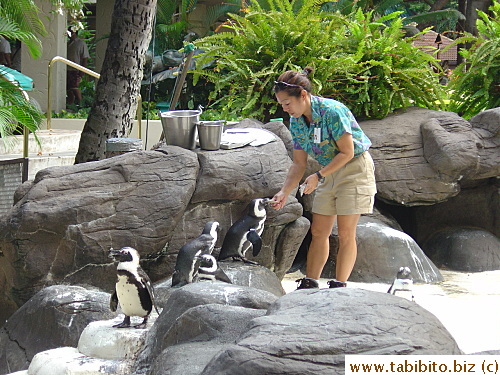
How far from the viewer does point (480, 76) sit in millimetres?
10922

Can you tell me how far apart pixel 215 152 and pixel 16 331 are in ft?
8.41

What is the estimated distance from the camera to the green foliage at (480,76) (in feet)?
35.0

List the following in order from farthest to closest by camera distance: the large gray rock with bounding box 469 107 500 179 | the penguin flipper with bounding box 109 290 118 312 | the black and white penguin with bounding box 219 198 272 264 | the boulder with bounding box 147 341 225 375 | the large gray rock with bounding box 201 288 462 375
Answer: the large gray rock with bounding box 469 107 500 179 < the black and white penguin with bounding box 219 198 272 264 < the penguin flipper with bounding box 109 290 118 312 < the boulder with bounding box 147 341 225 375 < the large gray rock with bounding box 201 288 462 375

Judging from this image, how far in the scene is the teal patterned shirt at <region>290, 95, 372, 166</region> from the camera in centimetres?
541

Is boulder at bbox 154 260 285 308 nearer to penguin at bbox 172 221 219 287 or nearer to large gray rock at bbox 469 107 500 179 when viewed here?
penguin at bbox 172 221 219 287

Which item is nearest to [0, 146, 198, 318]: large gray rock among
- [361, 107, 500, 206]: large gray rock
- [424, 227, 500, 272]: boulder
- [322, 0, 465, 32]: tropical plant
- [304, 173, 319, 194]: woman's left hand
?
[304, 173, 319, 194]: woman's left hand

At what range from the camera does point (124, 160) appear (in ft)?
22.5

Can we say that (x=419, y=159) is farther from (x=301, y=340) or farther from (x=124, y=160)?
(x=301, y=340)

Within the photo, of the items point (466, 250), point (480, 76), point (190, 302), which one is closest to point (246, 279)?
point (190, 302)

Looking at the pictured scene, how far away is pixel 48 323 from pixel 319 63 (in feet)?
17.8

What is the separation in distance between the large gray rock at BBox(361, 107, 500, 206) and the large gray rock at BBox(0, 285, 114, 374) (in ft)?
15.9

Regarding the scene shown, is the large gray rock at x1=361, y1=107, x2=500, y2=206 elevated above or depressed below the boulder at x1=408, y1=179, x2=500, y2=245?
above

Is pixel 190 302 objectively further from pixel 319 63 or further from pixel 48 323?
pixel 319 63

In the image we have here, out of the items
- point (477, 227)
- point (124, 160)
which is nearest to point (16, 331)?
point (124, 160)
